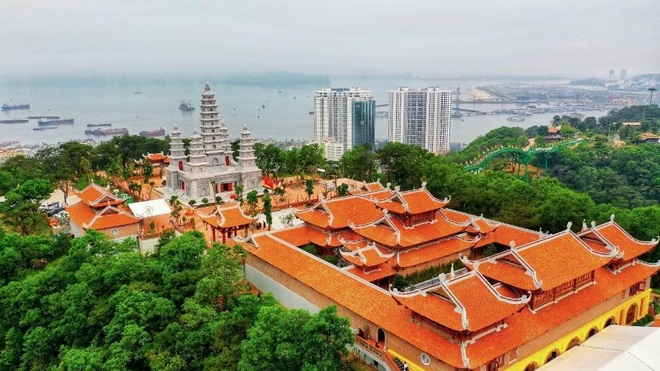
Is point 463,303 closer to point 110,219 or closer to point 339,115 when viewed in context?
point 110,219

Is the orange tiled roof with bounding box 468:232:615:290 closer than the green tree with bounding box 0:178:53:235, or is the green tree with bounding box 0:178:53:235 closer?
the orange tiled roof with bounding box 468:232:615:290

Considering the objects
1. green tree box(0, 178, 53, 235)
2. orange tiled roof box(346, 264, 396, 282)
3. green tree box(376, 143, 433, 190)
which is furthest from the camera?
green tree box(376, 143, 433, 190)

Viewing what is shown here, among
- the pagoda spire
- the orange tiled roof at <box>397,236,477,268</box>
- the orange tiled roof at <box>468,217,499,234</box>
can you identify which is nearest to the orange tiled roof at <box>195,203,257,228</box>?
the orange tiled roof at <box>397,236,477,268</box>

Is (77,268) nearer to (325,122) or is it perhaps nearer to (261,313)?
(261,313)

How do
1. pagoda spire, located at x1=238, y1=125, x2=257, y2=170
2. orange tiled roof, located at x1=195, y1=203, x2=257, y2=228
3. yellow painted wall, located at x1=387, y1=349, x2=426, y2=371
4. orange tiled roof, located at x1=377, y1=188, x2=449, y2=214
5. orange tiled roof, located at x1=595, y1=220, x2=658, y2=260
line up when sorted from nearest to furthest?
yellow painted wall, located at x1=387, y1=349, x2=426, y2=371, orange tiled roof, located at x1=595, y1=220, x2=658, y2=260, orange tiled roof, located at x1=377, y1=188, x2=449, y2=214, orange tiled roof, located at x1=195, y1=203, x2=257, y2=228, pagoda spire, located at x1=238, y1=125, x2=257, y2=170

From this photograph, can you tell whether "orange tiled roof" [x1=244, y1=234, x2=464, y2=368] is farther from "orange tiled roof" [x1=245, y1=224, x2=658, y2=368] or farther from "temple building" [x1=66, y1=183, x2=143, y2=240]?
"temple building" [x1=66, y1=183, x2=143, y2=240]

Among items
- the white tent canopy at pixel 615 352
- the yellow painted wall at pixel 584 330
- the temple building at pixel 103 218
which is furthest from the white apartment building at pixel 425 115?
the white tent canopy at pixel 615 352
